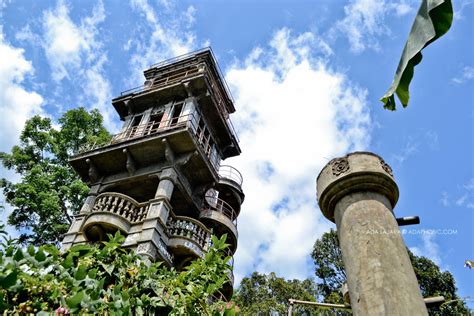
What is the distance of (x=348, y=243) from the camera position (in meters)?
3.32

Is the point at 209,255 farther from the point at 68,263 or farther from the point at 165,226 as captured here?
the point at 165,226

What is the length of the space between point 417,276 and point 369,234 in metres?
27.0

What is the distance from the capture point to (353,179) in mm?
3637

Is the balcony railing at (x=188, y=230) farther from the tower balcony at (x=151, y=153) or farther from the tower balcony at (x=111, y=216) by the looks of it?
the tower balcony at (x=151, y=153)

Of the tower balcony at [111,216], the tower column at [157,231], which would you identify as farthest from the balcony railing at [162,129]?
the tower column at [157,231]

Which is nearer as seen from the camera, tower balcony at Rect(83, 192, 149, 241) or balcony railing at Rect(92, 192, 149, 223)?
tower balcony at Rect(83, 192, 149, 241)

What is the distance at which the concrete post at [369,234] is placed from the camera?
286 centimetres

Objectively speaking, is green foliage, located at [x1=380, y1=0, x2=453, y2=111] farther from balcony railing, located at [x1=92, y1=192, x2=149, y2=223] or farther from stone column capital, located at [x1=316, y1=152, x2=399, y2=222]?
balcony railing, located at [x1=92, y1=192, x2=149, y2=223]

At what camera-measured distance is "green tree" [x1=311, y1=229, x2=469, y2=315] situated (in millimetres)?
23844

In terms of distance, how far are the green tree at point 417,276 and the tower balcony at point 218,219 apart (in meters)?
11.3

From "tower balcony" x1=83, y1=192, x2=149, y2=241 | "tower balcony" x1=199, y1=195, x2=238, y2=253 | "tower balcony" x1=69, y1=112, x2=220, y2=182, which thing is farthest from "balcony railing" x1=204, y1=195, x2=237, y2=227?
"tower balcony" x1=83, y1=192, x2=149, y2=241

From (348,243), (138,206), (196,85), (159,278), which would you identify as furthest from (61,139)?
(348,243)

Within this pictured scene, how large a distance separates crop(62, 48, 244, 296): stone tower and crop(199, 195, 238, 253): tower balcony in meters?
0.04

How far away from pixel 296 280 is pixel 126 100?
19220mm
